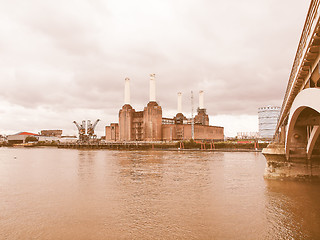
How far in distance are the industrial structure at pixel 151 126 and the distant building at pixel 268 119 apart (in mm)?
54527

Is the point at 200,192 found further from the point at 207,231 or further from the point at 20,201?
the point at 20,201

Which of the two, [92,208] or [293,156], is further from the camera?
[293,156]

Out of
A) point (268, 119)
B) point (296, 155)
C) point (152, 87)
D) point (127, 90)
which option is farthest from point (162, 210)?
point (268, 119)

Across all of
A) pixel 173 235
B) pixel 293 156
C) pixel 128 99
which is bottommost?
pixel 173 235

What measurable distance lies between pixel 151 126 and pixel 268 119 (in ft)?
338

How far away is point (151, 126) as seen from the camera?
12750 cm

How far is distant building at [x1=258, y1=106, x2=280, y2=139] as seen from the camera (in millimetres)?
188675

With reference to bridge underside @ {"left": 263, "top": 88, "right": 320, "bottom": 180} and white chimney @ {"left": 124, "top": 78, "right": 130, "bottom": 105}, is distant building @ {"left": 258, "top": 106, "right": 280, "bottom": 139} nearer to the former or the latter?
white chimney @ {"left": 124, "top": 78, "right": 130, "bottom": 105}

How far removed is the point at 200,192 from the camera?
21.5 meters

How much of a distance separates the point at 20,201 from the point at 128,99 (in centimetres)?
11580

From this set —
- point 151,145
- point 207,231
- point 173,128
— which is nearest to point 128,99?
point 173,128

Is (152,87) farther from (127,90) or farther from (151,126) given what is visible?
(151,126)

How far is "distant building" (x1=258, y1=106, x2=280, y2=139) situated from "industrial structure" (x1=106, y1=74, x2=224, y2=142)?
179 ft

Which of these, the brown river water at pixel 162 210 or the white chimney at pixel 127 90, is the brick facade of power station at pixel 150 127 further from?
the brown river water at pixel 162 210
